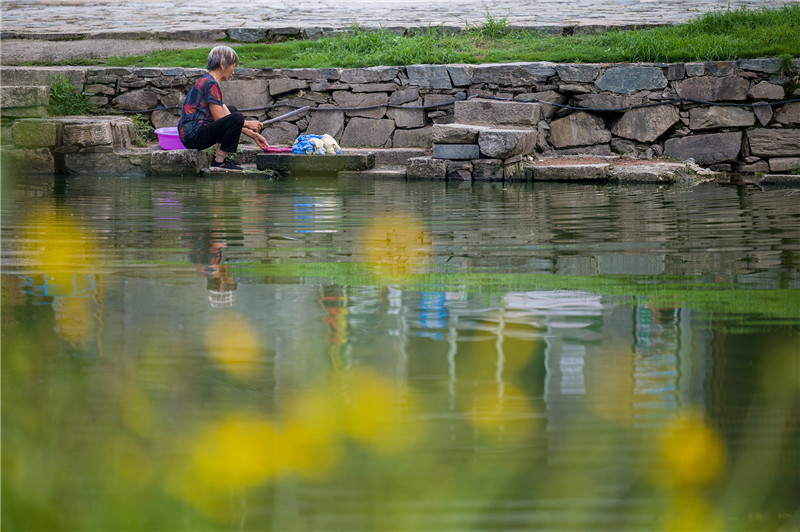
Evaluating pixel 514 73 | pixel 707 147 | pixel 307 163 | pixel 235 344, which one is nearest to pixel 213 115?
pixel 307 163

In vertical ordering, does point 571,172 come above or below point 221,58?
below

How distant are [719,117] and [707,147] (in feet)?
1.19

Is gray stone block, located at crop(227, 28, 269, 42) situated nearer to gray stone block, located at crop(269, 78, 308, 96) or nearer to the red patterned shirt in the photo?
gray stone block, located at crop(269, 78, 308, 96)

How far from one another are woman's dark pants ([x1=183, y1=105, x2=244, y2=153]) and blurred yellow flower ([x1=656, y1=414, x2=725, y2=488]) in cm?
755

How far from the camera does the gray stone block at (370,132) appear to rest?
10.7 meters

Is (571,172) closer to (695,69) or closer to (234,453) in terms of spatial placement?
(695,69)

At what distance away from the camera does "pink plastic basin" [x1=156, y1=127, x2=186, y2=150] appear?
9.86 meters

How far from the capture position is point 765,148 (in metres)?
9.88

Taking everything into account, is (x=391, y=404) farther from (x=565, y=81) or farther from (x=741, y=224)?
(x=565, y=81)

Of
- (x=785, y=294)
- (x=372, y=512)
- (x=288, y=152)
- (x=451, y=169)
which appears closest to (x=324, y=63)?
(x=288, y=152)

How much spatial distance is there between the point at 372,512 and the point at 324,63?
9689mm

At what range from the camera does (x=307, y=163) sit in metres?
9.45

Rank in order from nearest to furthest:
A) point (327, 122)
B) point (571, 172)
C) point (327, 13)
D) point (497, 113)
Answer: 1. point (571, 172)
2. point (497, 113)
3. point (327, 122)
4. point (327, 13)

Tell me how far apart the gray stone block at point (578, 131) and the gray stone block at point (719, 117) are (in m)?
0.99
